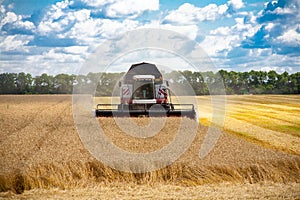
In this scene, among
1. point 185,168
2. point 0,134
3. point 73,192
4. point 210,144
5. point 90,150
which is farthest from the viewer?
point 0,134

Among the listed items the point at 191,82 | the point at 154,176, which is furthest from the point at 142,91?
the point at 191,82

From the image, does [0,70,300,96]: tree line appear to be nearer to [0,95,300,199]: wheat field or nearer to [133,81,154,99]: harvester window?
[133,81,154,99]: harvester window

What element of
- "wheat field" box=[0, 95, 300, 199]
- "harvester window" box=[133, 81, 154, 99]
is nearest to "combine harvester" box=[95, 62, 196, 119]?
"harvester window" box=[133, 81, 154, 99]

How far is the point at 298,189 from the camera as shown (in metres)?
8.98

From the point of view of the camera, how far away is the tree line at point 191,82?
62250mm

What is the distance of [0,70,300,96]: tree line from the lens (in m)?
62.2

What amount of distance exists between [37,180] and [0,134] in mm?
6668

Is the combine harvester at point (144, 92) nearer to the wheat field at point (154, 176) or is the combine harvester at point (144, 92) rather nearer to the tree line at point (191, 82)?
the wheat field at point (154, 176)

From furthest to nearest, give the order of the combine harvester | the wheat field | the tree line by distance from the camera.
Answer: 1. the tree line
2. the combine harvester
3. the wheat field

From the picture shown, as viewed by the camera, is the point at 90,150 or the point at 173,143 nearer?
the point at 90,150

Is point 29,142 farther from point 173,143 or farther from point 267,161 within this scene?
point 267,161

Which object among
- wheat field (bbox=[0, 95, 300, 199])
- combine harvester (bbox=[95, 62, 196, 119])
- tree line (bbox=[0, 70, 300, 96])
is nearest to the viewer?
wheat field (bbox=[0, 95, 300, 199])

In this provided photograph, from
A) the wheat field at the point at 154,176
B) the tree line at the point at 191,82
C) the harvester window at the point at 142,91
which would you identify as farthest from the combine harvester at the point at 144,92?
the tree line at the point at 191,82

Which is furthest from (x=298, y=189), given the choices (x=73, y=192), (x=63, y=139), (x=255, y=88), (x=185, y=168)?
(x=255, y=88)
